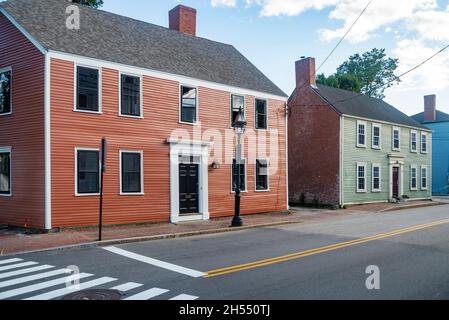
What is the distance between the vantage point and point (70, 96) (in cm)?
1480

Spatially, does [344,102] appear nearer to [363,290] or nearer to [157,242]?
[157,242]

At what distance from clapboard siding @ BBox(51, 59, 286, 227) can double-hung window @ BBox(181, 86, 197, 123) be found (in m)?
0.33

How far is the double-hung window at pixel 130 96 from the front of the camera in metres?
16.3

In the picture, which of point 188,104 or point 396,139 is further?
point 396,139

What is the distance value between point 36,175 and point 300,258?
977 cm

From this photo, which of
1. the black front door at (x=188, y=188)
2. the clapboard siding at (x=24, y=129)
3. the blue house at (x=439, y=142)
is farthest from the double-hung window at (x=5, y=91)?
the blue house at (x=439, y=142)

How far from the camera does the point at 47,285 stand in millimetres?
7395

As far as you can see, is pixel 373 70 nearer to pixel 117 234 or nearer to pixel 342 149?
pixel 342 149

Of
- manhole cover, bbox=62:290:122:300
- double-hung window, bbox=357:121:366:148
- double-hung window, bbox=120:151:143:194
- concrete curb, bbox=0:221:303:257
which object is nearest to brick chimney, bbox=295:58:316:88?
double-hung window, bbox=357:121:366:148

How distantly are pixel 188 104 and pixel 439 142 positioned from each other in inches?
1467

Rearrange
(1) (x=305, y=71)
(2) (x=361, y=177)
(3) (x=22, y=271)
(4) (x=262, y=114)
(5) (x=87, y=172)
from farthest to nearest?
(1) (x=305, y=71) < (2) (x=361, y=177) < (4) (x=262, y=114) < (5) (x=87, y=172) < (3) (x=22, y=271)

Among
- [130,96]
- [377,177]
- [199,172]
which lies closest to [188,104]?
[130,96]

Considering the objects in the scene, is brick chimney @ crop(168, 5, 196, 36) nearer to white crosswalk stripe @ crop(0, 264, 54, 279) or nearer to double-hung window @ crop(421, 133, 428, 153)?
white crosswalk stripe @ crop(0, 264, 54, 279)
